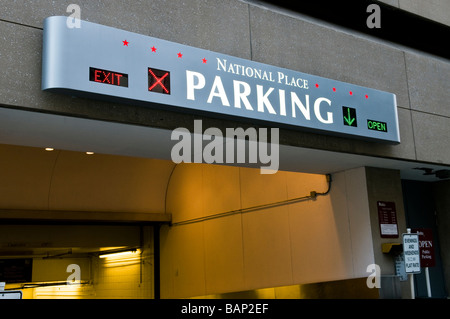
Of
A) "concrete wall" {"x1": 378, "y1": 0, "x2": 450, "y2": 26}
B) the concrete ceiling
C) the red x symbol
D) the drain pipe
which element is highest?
"concrete wall" {"x1": 378, "y1": 0, "x2": 450, "y2": 26}

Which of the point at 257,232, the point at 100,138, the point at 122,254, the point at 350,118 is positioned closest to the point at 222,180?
the point at 257,232

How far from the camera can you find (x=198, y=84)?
200 inches

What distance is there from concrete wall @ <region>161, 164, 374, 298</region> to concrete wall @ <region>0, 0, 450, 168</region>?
1.12 m

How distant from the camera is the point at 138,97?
4688 millimetres

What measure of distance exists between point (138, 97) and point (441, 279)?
20.8 feet

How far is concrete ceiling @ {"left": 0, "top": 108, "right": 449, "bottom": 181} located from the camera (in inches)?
184

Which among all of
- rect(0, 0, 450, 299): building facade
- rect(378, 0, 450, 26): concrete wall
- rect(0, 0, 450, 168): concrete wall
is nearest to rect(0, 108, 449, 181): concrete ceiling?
rect(0, 0, 450, 299): building facade

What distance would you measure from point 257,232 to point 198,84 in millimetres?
4149

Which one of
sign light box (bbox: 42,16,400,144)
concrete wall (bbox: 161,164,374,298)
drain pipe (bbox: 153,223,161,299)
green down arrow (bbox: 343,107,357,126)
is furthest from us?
drain pipe (bbox: 153,223,161,299)

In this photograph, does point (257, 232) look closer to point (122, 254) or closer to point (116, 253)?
point (122, 254)

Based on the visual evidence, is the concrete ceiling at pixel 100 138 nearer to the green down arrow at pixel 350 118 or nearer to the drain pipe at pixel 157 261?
the green down arrow at pixel 350 118

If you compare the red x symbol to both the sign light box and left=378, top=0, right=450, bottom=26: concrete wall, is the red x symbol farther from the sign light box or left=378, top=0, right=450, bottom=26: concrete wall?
left=378, top=0, right=450, bottom=26: concrete wall
